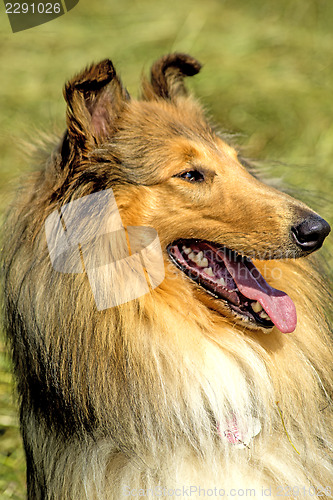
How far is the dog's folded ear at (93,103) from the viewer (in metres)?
2.35

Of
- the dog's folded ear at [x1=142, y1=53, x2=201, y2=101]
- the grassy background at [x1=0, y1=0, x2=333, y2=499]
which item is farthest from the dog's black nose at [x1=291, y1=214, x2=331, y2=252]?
the grassy background at [x1=0, y1=0, x2=333, y2=499]

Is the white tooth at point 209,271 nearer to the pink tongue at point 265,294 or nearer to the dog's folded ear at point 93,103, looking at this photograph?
the pink tongue at point 265,294

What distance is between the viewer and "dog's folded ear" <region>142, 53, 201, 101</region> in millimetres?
3076

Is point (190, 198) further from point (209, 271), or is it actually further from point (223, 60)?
point (223, 60)

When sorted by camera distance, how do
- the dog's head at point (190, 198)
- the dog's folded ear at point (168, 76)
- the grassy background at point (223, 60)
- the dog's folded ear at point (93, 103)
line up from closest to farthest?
the dog's folded ear at point (93, 103)
the dog's head at point (190, 198)
the dog's folded ear at point (168, 76)
the grassy background at point (223, 60)

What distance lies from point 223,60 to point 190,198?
18.6 ft

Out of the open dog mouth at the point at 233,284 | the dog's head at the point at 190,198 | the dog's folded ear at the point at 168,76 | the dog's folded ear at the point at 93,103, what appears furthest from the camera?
the dog's folded ear at the point at 168,76

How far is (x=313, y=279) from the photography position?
9.23ft

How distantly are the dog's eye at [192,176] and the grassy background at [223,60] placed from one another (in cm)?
336

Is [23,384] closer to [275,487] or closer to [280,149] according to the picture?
[275,487]

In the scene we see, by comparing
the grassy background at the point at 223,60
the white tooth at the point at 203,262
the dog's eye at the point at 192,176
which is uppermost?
the dog's eye at the point at 192,176

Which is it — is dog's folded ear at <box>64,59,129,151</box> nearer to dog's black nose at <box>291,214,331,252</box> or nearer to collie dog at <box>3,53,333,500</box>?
collie dog at <box>3,53,333,500</box>

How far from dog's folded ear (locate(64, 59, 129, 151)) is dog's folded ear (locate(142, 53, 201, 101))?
1.24 feet

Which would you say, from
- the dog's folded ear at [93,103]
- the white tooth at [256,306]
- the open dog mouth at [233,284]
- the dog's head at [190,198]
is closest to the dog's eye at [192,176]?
the dog's head at [190,198]
